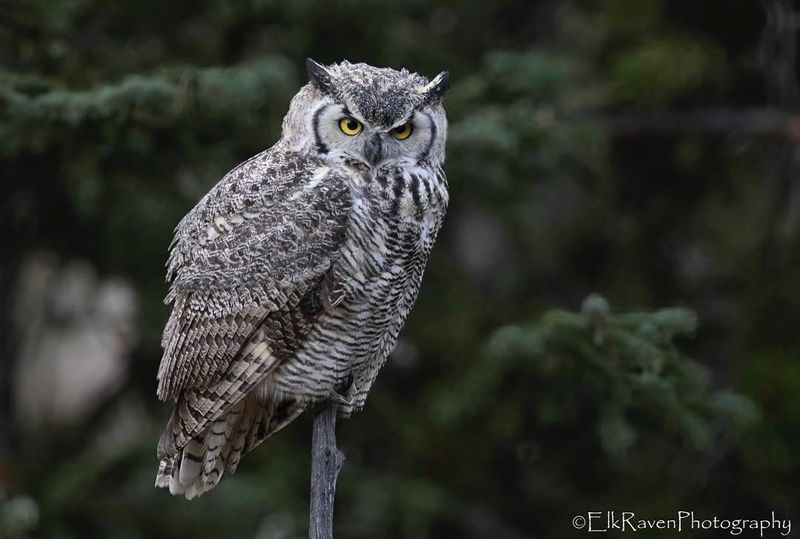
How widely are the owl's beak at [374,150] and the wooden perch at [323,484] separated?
2.27ft

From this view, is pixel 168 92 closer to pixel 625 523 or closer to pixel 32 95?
pixel 32 95

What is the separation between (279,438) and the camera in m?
5.17

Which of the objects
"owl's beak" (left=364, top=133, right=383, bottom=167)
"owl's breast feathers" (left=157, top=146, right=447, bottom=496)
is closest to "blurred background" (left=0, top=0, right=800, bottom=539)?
"owl's breast feathers" (left=157, top=146, right=447, bottom=496)

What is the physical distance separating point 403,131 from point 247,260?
511mm

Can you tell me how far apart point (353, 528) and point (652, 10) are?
2502mm

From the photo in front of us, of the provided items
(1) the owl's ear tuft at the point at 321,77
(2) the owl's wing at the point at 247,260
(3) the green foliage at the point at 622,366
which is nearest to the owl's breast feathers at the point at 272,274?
(2) the owl's wing at the point at 247,260

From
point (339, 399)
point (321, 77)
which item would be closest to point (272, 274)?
point (339, 399)

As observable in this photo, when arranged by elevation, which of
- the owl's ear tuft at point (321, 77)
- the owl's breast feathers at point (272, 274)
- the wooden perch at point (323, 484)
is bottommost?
the wooden perch at point (323, 484)

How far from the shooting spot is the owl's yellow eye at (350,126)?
2.96 meters

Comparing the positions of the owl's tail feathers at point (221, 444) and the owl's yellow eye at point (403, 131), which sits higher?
the owl's yellow eye at point (403, 131)

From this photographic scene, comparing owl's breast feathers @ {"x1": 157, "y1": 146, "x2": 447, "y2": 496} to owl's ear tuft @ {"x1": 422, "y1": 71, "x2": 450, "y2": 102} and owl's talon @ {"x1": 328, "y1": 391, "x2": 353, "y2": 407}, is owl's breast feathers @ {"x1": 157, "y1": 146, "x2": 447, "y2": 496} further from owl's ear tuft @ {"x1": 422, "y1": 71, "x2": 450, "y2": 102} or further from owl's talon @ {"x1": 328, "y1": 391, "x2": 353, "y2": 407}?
owl's ear tuft @ {"x1": 422, "y1": 71, "x2": 450, "y2": 102}

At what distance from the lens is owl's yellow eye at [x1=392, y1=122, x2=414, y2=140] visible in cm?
297

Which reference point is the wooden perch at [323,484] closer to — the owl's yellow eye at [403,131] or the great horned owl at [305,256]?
the great horned owl at [305,256]

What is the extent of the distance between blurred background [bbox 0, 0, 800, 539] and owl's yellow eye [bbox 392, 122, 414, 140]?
2.73 feet
